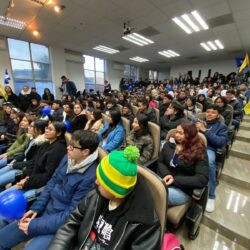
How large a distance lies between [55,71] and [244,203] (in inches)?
305

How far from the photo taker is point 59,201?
1.05 m

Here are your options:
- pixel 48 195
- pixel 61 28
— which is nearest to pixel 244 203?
pixel 48 195

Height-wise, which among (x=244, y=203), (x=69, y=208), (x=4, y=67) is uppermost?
(x=4, y=67)

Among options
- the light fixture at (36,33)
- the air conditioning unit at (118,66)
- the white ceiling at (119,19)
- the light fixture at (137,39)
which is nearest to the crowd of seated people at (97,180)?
the white ceiling at (119,19)

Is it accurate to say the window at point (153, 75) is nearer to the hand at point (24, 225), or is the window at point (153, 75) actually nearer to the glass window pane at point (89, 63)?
the glass window pane at point (89, 63)

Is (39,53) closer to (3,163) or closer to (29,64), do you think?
(29,64)

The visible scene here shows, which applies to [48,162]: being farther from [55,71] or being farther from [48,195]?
[55,71]

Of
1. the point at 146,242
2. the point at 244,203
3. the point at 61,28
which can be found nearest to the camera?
the point at 146,242

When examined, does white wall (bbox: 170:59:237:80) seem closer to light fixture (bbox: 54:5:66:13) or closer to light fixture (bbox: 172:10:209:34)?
light fixture (bbox: 172:10:209:34)

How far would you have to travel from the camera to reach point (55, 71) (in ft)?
22.8

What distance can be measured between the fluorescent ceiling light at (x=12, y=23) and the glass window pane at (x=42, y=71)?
7.18 feet

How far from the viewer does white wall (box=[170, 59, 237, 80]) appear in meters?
9.14

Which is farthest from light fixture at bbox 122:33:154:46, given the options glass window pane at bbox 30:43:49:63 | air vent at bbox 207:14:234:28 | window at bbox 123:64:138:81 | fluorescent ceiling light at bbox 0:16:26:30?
window at bbox 123:64:138:81

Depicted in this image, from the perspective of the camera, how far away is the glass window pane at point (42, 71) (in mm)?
6524
